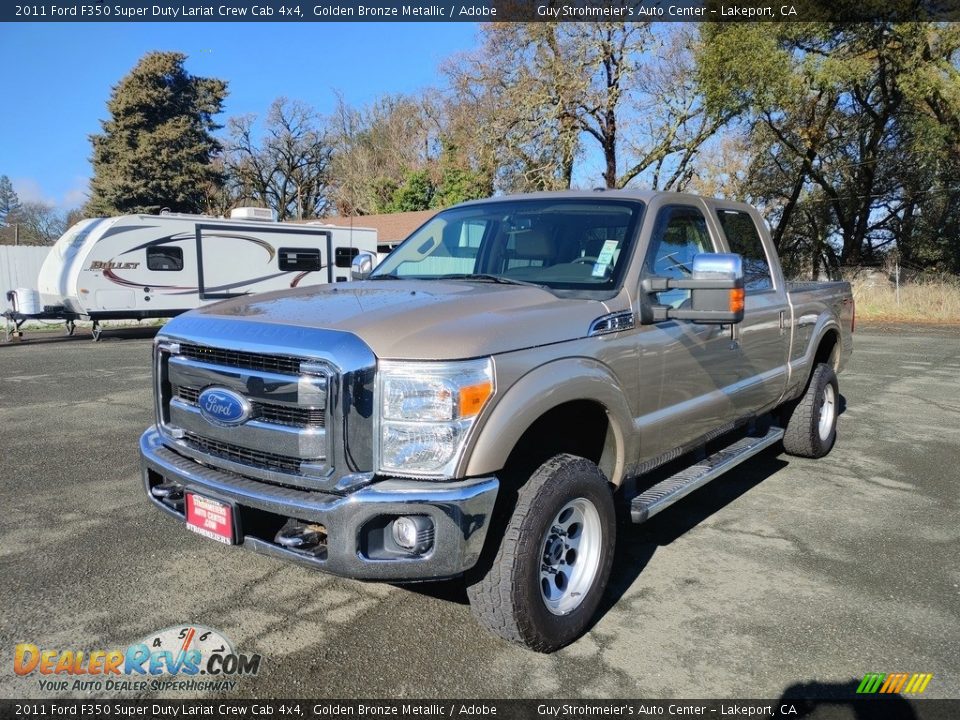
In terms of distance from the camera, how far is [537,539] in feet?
9.20

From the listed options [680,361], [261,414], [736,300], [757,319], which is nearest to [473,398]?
[261,414]

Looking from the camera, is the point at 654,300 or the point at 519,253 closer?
the point at 654,300

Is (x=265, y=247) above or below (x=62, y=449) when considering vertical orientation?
above

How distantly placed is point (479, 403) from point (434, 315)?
0.43 m

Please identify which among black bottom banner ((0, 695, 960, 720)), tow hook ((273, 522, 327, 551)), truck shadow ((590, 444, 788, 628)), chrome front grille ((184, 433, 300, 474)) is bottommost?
truck shadow ((590, 444, 788, 628))

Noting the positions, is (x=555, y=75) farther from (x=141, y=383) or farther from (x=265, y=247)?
(x=141, y=383)

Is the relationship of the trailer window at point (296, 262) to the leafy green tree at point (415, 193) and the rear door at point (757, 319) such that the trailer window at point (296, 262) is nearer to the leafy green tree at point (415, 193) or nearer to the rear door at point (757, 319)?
the rear door at point (757, 319)

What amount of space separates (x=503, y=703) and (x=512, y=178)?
74.8 feet

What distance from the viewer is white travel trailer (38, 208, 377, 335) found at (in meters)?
15.7

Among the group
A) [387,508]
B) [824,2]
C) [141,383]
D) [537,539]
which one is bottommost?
[141,383]

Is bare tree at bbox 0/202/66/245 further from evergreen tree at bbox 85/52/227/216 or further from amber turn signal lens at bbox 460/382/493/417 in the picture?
amber turn signal lens at bbox 460/382/493/417

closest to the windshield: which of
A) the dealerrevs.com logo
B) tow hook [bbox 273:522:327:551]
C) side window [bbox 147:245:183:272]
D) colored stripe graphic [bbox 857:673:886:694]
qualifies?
tow hook [bbox 273:522:327:551]

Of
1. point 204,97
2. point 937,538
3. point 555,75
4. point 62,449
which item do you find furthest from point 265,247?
point 204,97

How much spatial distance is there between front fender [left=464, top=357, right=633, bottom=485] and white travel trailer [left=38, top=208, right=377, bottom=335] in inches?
495
